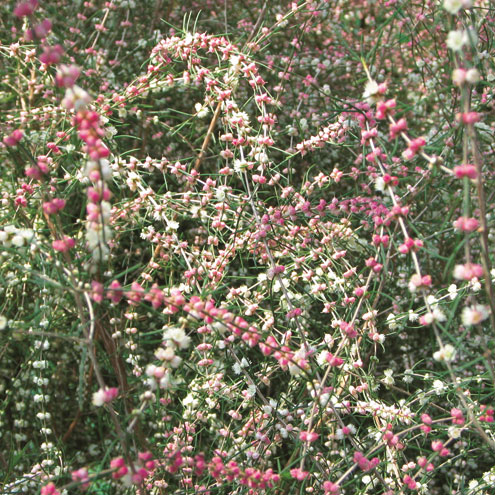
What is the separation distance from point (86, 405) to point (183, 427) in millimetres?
705

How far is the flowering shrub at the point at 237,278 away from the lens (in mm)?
1068

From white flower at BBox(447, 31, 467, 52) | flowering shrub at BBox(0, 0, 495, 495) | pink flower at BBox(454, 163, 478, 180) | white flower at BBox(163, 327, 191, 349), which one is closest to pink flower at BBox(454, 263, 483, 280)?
flowering shrub at BBox(0, 0, 495, 495)

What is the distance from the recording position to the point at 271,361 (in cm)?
164

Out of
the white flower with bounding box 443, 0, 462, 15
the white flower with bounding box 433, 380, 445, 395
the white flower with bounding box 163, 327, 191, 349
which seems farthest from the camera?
the white flower with bounding box 433, 380, 445, 395

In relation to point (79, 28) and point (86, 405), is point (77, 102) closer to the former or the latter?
point (86, 405)

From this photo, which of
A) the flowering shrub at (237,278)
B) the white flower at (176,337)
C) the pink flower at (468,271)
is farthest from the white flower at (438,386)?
the white flower at (176,337)

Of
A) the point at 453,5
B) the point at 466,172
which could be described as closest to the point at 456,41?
the point at 453,5

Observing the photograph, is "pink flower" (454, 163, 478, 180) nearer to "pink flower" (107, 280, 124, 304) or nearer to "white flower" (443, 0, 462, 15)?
"white flower" (443, 0, 462, 15)

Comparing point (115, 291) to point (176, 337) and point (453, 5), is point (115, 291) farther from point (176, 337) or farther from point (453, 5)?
point (453, 5)

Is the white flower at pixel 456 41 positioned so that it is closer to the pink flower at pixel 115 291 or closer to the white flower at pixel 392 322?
the pink flower at pixel 115 291

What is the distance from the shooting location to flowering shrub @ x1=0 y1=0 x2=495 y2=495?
1068mm

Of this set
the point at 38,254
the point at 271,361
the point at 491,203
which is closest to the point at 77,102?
the point at 38,254

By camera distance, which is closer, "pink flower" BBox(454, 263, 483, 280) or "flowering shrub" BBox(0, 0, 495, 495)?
"pink flower" BBox(454, 263, 483, 280)

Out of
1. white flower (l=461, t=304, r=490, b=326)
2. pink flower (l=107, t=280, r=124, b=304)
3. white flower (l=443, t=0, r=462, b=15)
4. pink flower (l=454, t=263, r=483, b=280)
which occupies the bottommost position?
white flower (l=461, t=304, r=490, b=326)
